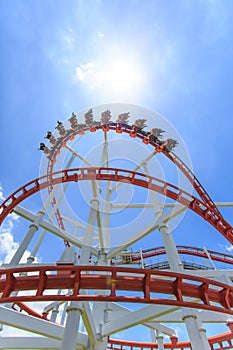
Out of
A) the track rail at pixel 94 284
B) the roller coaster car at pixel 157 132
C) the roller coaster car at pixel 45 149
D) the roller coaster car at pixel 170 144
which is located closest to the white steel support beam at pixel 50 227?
the track rail at pixel 94 284

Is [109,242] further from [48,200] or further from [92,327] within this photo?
[92,327]

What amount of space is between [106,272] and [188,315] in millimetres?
1780

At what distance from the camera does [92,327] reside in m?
4.25

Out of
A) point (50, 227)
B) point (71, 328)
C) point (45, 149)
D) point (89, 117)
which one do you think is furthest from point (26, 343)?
point (89, 117)

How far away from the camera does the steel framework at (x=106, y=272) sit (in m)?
3.10

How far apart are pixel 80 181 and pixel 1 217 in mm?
2223

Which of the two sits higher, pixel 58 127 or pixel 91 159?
pixel 58 127

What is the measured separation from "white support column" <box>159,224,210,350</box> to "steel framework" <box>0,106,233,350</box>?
14 millimetres

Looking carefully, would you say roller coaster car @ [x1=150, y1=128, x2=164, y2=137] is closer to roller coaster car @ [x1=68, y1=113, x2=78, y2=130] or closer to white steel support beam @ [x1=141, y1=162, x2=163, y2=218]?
roller coaster car @ [x1=68, y1=113, x2=78, y2=130]

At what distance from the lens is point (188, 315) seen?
3.71 meters

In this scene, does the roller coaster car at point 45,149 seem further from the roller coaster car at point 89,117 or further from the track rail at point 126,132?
the roller coaster car at point 89,117

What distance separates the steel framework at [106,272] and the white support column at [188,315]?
1cm

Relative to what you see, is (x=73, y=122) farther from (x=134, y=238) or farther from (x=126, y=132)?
(x=134, y=238)

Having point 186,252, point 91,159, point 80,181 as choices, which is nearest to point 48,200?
point 80,181
